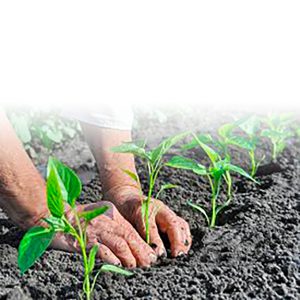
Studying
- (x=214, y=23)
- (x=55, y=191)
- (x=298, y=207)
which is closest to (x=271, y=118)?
(x=214, y=23)

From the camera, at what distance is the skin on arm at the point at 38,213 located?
5.77 feet

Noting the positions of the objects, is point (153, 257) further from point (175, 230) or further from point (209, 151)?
point (209, 151)

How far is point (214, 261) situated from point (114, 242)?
0.28m

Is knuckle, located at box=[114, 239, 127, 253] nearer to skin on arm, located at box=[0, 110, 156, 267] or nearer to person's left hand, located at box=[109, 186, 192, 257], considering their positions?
skin on arm, located at box=[0, 110, 156, 267]

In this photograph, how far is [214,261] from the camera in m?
1.76

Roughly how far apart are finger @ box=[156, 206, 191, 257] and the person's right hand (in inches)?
3.6

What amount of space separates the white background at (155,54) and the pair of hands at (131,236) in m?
0.53

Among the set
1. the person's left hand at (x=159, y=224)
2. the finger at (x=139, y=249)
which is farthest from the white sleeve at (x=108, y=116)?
the finger at (x=139, y=249)

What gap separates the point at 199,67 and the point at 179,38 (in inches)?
58.7

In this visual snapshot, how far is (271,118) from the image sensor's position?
2939 mm

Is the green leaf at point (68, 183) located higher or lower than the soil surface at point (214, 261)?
higher

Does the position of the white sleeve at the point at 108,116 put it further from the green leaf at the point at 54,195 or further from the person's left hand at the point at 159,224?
the green leaf at the point at 54,195

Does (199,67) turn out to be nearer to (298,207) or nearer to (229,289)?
(298,207)

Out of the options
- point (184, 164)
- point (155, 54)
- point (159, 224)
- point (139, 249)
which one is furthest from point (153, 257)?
point (155, 54)
